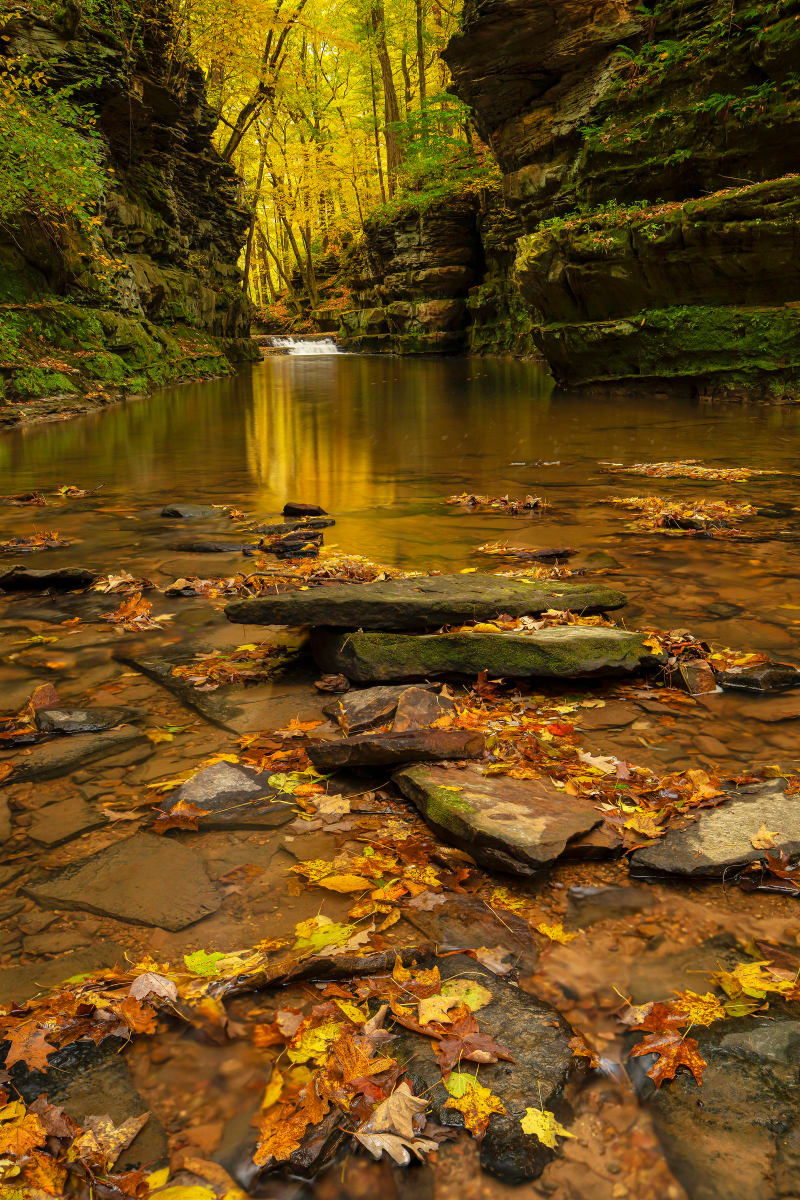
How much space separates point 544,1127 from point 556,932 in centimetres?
57

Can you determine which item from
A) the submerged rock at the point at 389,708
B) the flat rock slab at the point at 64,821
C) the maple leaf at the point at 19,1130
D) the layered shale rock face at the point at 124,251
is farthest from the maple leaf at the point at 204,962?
the layered shale rock face at the point at 124,251

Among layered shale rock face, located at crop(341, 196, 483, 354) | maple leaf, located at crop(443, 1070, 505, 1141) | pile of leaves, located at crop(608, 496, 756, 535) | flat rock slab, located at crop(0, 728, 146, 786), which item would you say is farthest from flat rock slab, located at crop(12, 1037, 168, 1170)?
layered shale rock face, located at crop(341, 196, 483, 354)

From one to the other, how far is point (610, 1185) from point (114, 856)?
163 centimetres

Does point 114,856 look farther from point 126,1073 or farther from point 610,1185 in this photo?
point 610,1185

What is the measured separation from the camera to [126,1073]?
1615mm

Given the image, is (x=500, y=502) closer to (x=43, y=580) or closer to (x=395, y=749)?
(x=43, y=580)

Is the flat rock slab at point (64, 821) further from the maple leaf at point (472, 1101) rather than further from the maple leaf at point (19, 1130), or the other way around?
the maple leaf at point (472, 1101)

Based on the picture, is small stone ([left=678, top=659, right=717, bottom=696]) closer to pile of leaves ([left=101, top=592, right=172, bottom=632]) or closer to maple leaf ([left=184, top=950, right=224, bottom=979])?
maple leaf ([left=184, top=950, right=224, bottom=979])

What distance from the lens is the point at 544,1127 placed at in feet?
4.84

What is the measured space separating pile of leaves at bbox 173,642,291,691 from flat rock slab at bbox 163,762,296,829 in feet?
2.68

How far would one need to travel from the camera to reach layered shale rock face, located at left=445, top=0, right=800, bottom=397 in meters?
13.2

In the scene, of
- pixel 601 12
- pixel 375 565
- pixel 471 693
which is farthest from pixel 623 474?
pixel 601 12

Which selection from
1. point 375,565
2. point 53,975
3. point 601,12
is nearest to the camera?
point 53,975

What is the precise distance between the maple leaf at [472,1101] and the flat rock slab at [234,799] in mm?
1104
